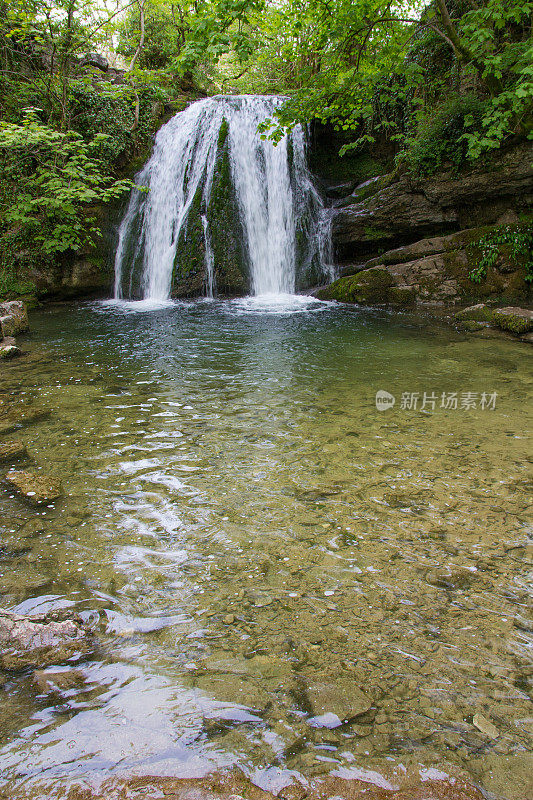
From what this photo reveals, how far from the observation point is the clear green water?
152 centimetres

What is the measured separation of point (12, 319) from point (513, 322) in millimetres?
9780

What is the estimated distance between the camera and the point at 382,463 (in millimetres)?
3605

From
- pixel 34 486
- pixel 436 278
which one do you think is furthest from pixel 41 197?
pixel 34 486

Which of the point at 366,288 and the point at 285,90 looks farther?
the point at 285,90

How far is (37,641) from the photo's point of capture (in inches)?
75.6

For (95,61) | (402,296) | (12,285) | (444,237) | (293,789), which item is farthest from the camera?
(95,61)

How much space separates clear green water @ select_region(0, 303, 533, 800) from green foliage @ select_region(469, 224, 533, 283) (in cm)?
586

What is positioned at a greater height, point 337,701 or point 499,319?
point 499,319

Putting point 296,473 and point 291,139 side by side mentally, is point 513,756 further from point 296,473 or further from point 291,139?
point 291,139

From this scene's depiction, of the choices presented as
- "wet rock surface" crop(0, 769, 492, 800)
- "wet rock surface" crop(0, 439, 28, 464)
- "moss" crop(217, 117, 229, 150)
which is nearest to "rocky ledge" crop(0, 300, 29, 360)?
"wet rock surface" crop(0, 439, 28, 464)

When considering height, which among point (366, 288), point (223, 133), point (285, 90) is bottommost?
point (366, 288)

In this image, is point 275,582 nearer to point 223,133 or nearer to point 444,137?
point 444,137

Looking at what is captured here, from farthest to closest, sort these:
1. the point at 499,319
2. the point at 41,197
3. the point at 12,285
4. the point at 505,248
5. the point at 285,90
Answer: the point at 285,90 → the point at 12,285 → the point at 41,197 → the point at 505,248 → the point at 499,319

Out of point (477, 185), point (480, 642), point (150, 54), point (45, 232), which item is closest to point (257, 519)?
point (480, 642)
